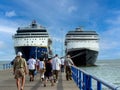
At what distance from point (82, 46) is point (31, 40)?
12.1 m

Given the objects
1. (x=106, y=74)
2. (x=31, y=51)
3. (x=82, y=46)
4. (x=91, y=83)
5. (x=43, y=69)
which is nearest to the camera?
(x=91, y=83)

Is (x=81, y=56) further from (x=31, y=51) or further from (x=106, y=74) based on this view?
(x=106, y=74)

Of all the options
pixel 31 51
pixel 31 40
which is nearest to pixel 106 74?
pixel 31 51

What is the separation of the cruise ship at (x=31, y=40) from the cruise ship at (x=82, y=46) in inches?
222

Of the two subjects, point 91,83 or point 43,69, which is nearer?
point 91,83

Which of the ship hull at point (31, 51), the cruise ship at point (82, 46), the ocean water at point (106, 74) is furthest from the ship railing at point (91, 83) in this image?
the cruise ship at point (82, 46)

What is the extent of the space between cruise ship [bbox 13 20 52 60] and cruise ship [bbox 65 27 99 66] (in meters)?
5.63

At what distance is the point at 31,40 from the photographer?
276 ft

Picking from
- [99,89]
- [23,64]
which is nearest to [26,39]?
[23,64]

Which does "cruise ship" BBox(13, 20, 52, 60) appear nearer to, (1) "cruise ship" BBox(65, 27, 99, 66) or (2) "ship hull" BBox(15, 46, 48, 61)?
(2) "ship hull" BBox(15, 46, 48, 61)

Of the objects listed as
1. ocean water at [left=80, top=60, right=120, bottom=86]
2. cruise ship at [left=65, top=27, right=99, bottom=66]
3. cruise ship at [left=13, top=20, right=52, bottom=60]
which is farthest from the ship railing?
cruise ship at [left=65, top=27, right=99, bottom=66]

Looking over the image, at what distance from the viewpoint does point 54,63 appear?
21.4 metres

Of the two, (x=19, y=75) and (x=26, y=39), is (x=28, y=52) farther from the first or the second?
(x=19, y=75)

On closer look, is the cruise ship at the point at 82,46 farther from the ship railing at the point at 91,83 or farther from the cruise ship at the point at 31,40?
the ship railing at the point at 91,83
